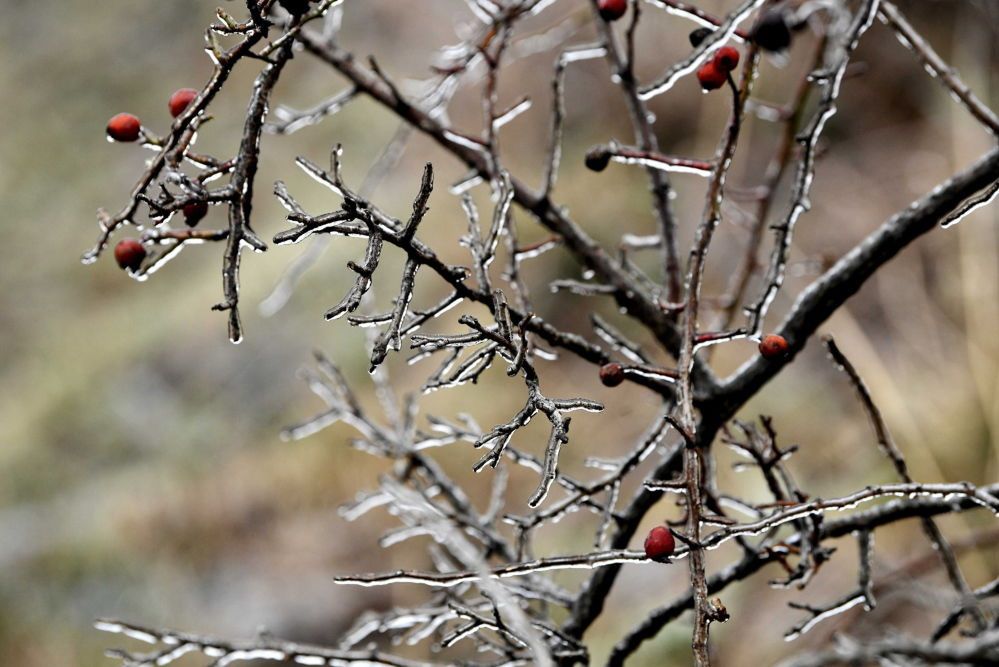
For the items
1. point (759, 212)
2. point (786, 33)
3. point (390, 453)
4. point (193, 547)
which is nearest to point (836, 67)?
point (786, 33)

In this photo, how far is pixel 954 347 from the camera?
2.59 m

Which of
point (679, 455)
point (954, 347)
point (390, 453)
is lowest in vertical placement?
point (679, 455)

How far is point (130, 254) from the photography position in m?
0.62

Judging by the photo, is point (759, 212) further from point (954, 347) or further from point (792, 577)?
point (954, 347)

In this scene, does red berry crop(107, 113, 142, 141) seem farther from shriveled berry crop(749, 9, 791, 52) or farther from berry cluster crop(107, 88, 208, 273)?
shriveled berry crop(749, 9, 791, 52)

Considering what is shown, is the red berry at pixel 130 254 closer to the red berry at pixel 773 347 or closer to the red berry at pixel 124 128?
the red berry at pixel 124 128

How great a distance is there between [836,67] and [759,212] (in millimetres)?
406

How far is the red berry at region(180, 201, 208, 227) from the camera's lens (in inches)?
22.6

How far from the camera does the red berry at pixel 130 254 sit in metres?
0.61

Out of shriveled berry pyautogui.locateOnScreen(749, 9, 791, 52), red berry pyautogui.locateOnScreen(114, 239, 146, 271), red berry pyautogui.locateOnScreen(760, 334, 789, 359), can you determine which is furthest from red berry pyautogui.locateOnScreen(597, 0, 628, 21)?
red berry pyautogui.locateOnScreen(114, 239, 146, 271)

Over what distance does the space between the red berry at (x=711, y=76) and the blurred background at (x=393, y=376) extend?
681mm

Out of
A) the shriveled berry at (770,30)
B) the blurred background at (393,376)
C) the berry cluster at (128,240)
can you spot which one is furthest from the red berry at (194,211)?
the blurred background at (393,376)

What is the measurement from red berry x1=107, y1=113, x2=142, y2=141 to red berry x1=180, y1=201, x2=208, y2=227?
8 cm

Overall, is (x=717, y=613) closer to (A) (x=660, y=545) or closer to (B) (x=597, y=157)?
(A) (x=660, y=545)
